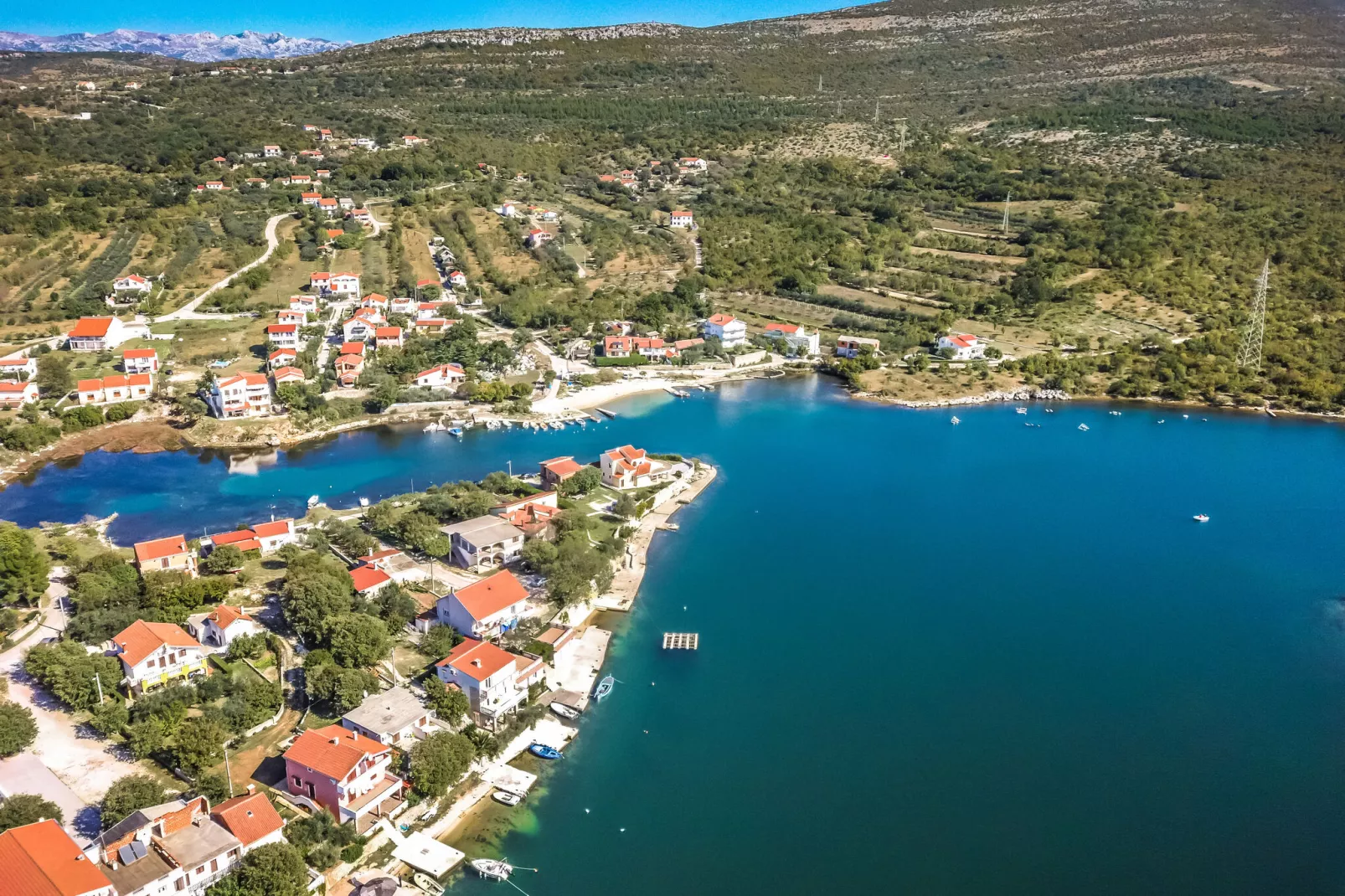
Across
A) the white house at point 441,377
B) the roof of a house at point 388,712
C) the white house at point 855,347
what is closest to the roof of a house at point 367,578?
the roof of a house at point 388,712

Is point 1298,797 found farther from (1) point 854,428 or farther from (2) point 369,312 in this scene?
(2) point 369,312

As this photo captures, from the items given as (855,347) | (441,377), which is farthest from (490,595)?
(855,347)

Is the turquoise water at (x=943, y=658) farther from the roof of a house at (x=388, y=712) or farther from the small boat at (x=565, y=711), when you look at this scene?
the roof of a house at (x=388, y=712)

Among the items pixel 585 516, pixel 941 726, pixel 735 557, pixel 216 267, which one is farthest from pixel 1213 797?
pixel 216 267

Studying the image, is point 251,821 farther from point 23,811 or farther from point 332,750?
point 23,811

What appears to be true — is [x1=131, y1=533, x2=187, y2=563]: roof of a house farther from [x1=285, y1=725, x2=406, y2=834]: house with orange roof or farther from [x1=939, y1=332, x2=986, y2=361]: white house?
[x1=939, y1=332, x2=986, y2=361]: white house

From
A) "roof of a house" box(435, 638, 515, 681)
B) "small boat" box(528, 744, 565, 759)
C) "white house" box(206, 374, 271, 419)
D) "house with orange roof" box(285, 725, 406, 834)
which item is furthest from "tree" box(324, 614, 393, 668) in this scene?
"white house" box(206, 374, 271, 419)
